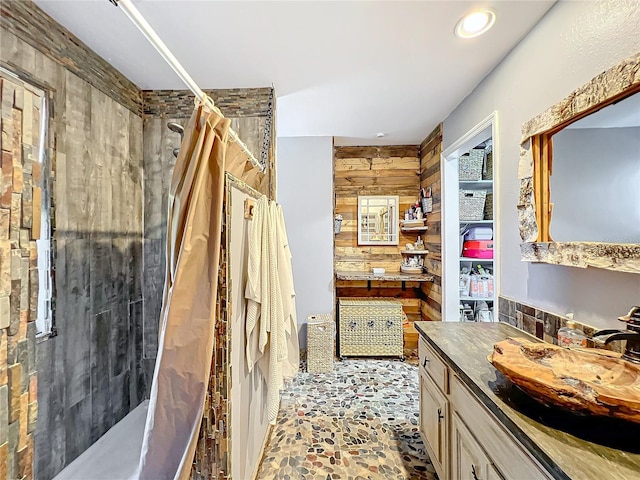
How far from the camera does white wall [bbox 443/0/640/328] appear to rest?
1038 millimetres

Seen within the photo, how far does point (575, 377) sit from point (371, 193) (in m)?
2.99

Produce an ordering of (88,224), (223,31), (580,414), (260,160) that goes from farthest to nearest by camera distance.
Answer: (260,160) < (88,224) < (223,31) < (580,414)

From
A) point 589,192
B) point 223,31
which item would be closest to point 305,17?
point 223,31

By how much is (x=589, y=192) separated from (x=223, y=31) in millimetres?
1940

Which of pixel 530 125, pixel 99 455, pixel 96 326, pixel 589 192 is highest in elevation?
pixel 530 125

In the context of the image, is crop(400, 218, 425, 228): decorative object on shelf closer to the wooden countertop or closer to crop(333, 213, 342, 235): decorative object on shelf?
the wooden countertop

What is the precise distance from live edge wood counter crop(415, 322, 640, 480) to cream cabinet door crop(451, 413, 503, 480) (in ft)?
0.65

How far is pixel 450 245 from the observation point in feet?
9.05

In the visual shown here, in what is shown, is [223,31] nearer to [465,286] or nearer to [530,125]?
[530,125]

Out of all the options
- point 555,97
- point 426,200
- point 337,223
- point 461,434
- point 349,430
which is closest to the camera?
point 461,434

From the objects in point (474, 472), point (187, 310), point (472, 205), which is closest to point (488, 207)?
point (472, 205)

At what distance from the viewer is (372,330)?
3133mm

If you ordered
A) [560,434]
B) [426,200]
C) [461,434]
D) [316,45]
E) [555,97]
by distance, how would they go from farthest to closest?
[426,200] → [316,45] → [555,97] → [461,434] → [560,434]

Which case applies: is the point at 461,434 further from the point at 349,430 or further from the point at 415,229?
the point at 415,229
